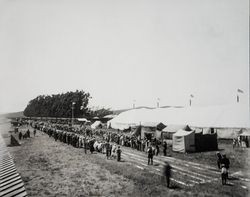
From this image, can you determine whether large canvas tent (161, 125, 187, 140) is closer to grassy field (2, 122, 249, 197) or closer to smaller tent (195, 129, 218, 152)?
smaller tent (195, 129, 218, 152)

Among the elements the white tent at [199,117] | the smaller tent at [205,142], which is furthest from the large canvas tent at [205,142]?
the white tent at [199,117]

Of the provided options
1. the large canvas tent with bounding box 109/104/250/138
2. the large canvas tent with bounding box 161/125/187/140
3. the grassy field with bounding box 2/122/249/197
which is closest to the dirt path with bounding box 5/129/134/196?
the grassy field with bounding box 2/122/249/197

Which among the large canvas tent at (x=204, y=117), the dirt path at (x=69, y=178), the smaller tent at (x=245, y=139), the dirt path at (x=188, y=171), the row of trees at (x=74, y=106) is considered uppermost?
the row of trees at (x=74, y=106)

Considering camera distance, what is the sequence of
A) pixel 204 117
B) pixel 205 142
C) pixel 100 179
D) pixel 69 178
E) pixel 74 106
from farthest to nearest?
pixel 74 106 → pixel 204 117 → pixel 205 142 → pixel 69 178 → pixel 100 179

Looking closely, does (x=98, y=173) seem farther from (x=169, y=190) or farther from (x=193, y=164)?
(x=193, y=164)

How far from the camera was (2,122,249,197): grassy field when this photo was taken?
574 inches

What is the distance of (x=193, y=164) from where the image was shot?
2223 centimetres

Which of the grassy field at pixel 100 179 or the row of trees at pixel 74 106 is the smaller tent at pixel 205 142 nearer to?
the grassy field at pixel 100 179

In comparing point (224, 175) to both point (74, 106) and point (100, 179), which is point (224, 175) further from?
point (74, 106)

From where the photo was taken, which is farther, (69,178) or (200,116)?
(200,116)

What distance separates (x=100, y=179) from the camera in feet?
56.6

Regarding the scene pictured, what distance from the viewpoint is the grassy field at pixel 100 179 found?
574 inches

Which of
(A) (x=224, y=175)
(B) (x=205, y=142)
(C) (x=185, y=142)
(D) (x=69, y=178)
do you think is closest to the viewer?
(A) (x=224, y=175)

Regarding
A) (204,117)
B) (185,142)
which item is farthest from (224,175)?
(204,117)
